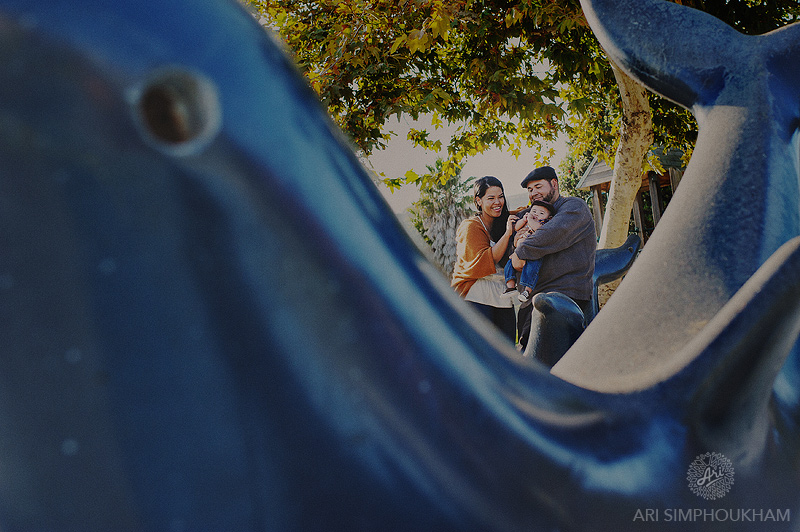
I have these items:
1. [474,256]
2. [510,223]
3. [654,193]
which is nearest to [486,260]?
[474,256]

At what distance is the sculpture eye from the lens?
36 cm

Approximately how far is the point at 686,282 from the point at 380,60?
5.49m

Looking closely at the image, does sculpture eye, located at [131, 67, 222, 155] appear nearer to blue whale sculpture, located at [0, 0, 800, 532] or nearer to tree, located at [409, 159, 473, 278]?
blue whale sculpture, located at [0, 0, 800, 532]

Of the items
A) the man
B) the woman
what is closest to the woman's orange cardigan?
the woman

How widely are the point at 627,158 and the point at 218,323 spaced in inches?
243

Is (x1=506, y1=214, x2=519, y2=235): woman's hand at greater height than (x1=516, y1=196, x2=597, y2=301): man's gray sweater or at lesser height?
greater

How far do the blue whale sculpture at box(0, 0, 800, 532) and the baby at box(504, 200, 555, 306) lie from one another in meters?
2.68

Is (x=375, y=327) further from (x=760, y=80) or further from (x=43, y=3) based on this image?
(x=760, y=80)

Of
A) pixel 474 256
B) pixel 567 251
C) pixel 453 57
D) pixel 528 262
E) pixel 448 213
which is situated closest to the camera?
pixel 567 251

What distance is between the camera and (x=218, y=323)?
1.23ft

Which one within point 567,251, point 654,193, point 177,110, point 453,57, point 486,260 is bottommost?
point 654,193

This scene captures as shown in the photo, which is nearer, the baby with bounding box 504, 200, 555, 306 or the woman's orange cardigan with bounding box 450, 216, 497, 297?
the baby with bounding box 504, 200, 555, 306

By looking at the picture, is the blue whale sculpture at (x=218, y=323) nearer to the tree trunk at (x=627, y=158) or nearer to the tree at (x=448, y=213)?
the tree trunk at (x=627, y=158)

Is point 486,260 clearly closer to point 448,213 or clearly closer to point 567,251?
point 567,251
